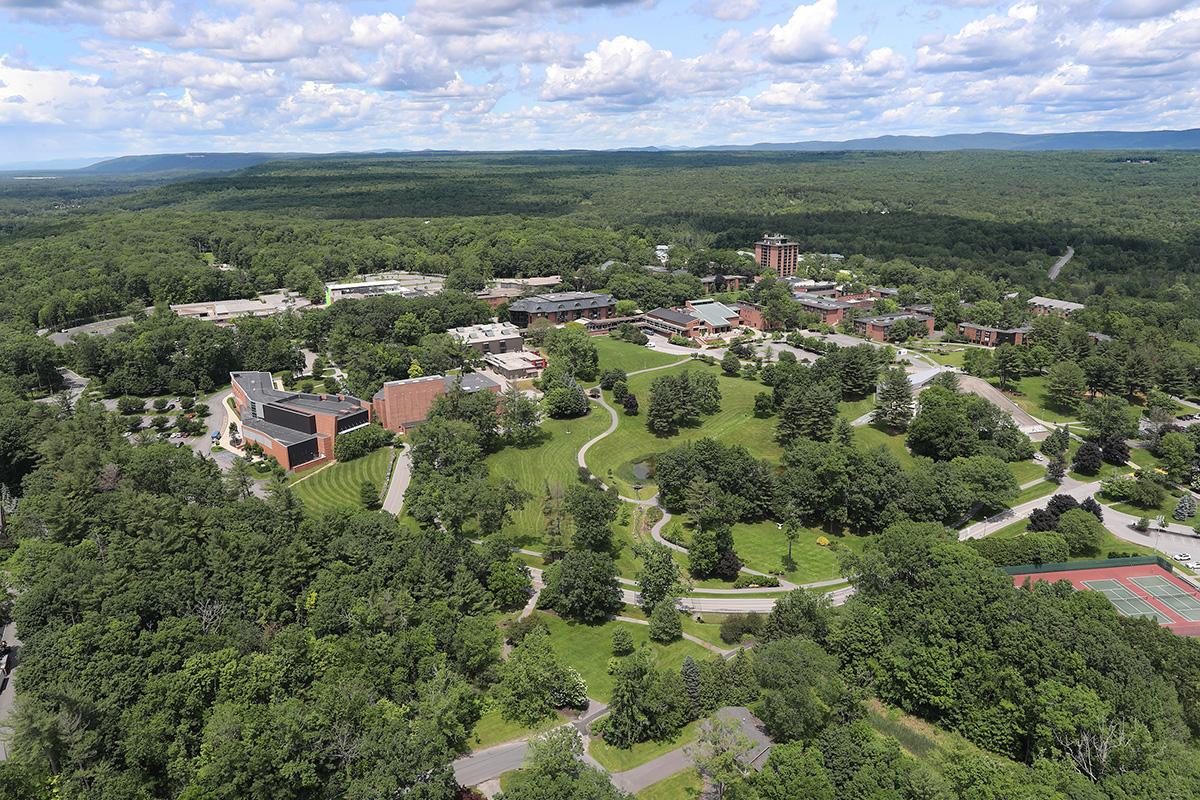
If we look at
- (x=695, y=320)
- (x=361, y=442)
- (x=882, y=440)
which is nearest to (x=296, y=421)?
(x=361, y=442)

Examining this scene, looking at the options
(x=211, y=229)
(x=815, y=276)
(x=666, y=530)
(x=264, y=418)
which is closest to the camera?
(x=666, y=530)

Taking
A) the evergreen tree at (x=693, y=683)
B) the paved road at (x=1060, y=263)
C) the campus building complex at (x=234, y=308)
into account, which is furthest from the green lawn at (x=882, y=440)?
the paved road at (x=1060, y=263)

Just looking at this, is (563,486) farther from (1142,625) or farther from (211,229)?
(211,229)

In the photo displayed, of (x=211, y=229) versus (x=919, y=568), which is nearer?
(x=919, y=568)

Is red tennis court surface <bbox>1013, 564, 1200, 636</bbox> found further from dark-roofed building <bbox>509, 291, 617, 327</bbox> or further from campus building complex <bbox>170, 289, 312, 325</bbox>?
campus building complex <bbox>170, 289, 312, 325</bbox>

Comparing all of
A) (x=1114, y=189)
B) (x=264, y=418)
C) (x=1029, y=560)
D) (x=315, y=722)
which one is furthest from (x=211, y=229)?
(x=1114, y=189)

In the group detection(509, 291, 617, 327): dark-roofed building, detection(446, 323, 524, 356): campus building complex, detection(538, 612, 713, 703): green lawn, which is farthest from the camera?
detection(509, 291, 617, 327): dark-roofed building

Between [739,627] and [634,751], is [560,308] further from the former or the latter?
[634,751]

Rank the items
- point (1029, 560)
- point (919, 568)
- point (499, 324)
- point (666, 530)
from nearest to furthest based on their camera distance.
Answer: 1. point (919, 568)
2. point (1029, 560)
3. point (666, 530)
4. point (499, 324)

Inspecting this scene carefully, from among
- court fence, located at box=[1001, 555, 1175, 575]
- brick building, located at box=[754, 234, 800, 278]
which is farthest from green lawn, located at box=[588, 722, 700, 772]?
brick building, located at box=[754, 234, 800, 278]
